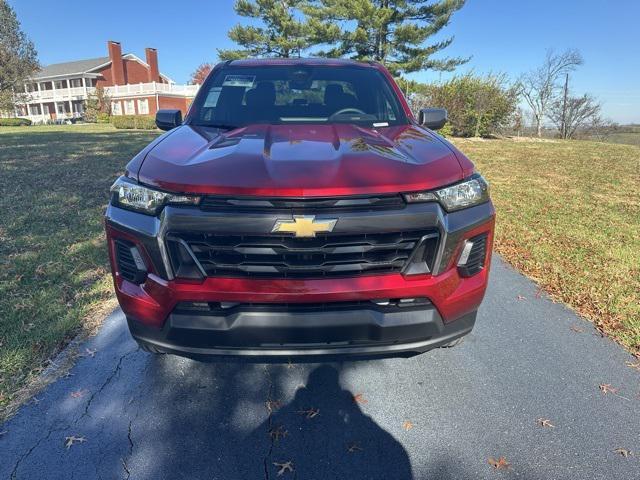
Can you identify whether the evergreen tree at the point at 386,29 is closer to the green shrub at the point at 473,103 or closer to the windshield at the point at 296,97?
the green shrub at the point at 473,103

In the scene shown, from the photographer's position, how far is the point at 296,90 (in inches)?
138

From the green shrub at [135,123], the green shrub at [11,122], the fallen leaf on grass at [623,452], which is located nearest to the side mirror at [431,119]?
the fallen leaf on grass at [623,452]

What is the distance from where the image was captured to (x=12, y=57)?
1517 inches

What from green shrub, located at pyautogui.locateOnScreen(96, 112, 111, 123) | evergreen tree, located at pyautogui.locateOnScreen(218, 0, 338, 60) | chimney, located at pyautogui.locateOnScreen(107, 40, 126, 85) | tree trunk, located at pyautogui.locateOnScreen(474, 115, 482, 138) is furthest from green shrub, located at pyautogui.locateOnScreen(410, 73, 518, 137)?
chimney, located at pyautogui.locateOnScreen(107, 40, 126, 85)

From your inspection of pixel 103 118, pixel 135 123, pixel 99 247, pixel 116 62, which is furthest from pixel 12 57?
pixel 99 247

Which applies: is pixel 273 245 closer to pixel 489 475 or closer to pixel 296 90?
pixel 489 475

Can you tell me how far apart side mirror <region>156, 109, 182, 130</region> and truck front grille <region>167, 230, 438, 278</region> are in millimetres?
1928

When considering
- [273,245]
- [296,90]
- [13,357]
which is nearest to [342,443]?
[273,245]

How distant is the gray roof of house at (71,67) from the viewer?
179 ft

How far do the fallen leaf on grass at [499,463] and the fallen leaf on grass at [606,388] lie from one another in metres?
0.93

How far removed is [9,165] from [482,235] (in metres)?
→ 11.2

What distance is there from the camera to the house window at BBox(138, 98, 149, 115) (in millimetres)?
45531

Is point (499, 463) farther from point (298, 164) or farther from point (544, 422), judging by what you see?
point (298, 164)

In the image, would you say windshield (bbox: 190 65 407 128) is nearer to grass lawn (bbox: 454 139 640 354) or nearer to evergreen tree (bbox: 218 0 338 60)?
grass lawn (bbox: 454 139 640 354)
